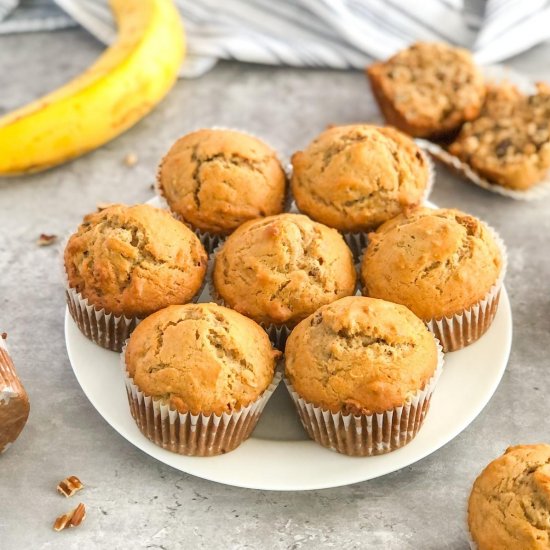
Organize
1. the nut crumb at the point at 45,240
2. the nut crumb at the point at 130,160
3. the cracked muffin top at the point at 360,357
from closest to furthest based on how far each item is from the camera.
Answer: the cracked muffin top at the point at 360,357 < the nut crumb at the point at 45,240 < the nut crumb at the point at 130,160

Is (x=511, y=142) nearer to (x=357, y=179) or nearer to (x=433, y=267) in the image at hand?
(x=357, y=179)

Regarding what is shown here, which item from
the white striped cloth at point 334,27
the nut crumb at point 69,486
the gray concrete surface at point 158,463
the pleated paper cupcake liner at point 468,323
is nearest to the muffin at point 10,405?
the gray concrete surface at point 158,463

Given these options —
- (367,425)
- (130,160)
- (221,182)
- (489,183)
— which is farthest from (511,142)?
(367,425)

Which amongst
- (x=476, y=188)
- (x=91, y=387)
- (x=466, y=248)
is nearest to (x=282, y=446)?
(x=91, y=387)

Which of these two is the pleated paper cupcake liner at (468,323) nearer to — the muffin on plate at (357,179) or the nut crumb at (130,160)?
the muffin on plate at (357,179)

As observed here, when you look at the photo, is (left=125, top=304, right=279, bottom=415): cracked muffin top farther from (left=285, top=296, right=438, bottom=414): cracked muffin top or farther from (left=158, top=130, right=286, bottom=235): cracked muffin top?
(left=158, top=130, right=286, bottom=235): cracked muffin top
